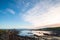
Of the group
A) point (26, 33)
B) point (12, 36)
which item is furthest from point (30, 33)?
point (12, 36)

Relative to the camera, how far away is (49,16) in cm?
194

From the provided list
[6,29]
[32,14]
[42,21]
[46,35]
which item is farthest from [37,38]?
[6,29]

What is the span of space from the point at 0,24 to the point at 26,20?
0.45 metres

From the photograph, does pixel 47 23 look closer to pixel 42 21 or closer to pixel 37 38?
pixel 42 21

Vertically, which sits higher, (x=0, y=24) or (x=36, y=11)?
(x=36, y=11)

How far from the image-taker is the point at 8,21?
1.94 meters

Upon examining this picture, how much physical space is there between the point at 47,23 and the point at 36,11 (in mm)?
283

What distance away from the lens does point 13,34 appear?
1.93 metres

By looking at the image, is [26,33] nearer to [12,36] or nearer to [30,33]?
[30,33]

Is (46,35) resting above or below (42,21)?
below

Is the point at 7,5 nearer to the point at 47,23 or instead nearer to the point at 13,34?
the point at 13,34

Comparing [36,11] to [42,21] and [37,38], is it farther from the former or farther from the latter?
[37,38]

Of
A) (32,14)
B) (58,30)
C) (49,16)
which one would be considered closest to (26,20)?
(32,14)

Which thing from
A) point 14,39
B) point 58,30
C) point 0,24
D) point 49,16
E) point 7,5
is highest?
point 7,5
